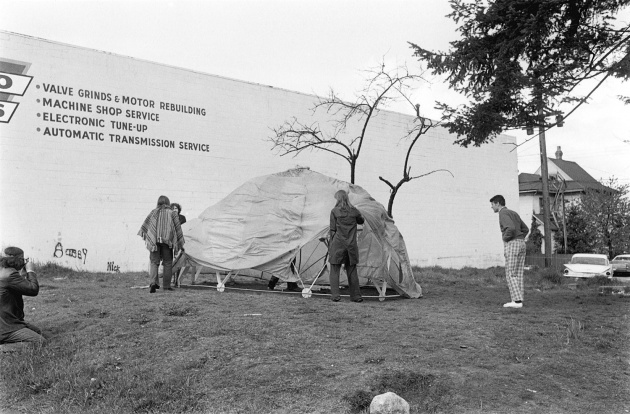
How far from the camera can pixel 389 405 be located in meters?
4.26

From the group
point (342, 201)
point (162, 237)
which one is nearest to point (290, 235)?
point (342, 201)

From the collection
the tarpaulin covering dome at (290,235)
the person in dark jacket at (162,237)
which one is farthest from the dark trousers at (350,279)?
the person in dark jacket at (162,237)

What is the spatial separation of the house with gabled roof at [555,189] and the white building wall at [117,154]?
26625 millimetres

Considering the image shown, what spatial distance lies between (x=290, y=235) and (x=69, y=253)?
7.65 metres

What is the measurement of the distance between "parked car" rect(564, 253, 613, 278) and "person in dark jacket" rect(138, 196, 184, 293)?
18.5 metres

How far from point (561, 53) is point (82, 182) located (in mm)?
11846

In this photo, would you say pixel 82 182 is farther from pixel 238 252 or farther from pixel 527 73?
pixel 527 73

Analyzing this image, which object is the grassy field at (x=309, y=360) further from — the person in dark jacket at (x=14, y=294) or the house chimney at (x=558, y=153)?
the house chimney at (x=558, y=153)

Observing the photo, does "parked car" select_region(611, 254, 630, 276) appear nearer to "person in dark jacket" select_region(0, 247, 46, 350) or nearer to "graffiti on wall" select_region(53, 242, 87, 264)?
"graffiti on wall" select_region(53, 242, 87, 264)

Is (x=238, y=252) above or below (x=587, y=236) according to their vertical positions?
below

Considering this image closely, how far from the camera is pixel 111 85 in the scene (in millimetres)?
15969

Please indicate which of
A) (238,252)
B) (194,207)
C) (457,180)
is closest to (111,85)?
(194,207)

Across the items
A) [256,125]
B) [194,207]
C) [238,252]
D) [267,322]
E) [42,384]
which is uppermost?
[256,125]

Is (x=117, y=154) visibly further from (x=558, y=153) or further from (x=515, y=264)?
(x=558, y=153)
